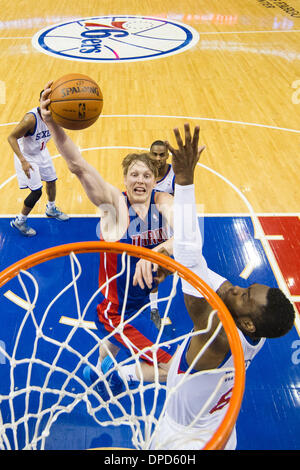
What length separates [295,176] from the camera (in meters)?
5.91

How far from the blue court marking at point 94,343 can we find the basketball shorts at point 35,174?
1.86ft

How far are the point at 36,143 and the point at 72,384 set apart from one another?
2705mm

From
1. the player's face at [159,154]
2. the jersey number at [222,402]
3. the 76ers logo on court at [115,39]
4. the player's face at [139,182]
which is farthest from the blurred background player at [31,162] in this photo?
the 76ers logo on court at [115,39]

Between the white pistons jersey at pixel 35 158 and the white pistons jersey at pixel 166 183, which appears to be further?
the white pistons jersey at pixel 35 158

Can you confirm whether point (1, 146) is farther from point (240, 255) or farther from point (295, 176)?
point (295, 176)

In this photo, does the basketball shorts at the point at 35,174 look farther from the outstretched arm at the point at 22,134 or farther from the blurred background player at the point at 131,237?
the blurred background player at the point at 131,237

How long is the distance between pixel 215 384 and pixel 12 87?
7944mm

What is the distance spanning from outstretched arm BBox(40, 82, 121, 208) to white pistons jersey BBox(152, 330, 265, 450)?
108cm

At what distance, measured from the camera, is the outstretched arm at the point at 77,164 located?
2.09 m

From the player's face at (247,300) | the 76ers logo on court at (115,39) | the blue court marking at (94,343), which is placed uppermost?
the 76ers logo on court at (115,39)

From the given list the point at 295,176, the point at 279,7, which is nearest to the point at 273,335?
the point at 295,176

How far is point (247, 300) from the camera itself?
75.5 inches

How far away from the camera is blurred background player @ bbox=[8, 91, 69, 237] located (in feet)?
13.8

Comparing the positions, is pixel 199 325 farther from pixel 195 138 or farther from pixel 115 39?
pixel 115 39
